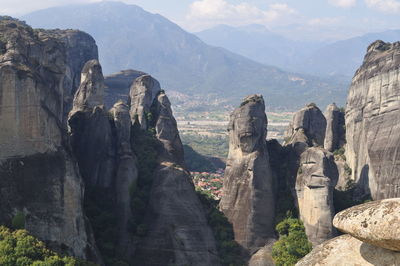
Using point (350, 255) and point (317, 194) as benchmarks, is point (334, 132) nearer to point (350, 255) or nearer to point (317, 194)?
point (317, 194)

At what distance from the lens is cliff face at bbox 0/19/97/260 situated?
27062mm

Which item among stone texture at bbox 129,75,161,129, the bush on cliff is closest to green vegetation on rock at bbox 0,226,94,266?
the bush on cliff

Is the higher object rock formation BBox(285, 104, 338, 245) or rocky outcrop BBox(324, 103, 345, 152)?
rocky outcrop BBox(324, 103, 345, 152)

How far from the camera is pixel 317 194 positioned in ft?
114

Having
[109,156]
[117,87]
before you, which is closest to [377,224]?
[109,156]

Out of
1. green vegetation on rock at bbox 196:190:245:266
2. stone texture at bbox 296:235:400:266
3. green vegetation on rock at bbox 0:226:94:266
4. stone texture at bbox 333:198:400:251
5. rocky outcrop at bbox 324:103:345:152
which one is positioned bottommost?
green vegetation on rock at bbox 196:190:245:266

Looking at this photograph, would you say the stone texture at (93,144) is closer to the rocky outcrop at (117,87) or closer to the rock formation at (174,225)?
the rock formation at (174,225)

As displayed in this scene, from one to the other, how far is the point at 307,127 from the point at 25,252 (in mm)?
28072

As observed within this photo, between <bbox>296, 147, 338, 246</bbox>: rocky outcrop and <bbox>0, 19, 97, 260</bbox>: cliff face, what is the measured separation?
49.3 feet

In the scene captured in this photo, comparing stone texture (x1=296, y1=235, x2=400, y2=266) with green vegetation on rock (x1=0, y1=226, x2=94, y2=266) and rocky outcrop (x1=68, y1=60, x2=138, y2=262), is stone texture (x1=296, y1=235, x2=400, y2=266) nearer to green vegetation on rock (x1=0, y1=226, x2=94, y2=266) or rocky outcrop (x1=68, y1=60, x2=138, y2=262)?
green vegetation on rock (x1=0, y1=226, x2=94, y2=266)

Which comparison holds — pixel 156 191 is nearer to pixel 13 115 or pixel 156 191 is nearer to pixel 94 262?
pixel 94 262

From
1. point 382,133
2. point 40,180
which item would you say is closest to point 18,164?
point 40,180

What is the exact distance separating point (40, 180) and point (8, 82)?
5696 millimetres

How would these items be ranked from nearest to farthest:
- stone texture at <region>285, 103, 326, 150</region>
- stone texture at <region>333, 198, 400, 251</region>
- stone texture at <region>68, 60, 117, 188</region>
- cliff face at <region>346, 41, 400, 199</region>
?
stone texture at <region>333, 198, 400, 251</region> < cliff face at <region>346, 41, 400, 199</region> < stone texture at <region>68, 60, 117, 188</region> < stone texture at <region>285, 103, 326, 150</region>
